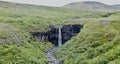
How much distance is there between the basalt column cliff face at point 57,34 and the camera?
350ft

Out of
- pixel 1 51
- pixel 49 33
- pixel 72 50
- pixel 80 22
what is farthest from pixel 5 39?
pixel 80 22

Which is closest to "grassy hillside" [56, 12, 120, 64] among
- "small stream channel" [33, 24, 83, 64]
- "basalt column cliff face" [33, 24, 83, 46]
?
"basalt column cliff face" [33, 24, 83, 46]

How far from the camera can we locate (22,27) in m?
103

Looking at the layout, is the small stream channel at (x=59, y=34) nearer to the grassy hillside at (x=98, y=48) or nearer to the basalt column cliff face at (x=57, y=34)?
the basalt column cliff face at (x=57, y=34)

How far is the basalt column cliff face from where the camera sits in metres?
107

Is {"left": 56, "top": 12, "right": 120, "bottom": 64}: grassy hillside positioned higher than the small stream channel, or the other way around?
{"left": 56, "top": 12, "right": 120, "bottom": 64}: grassy hillside

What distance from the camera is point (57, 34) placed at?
4481 inches

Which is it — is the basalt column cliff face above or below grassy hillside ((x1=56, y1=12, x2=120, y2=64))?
below

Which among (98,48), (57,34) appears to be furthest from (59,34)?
(98,48)

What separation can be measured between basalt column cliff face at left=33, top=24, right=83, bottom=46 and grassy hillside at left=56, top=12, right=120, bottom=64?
16.4 meters

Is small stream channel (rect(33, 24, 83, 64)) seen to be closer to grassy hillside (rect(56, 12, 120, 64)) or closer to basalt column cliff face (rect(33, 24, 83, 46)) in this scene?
basalt column cliff face (rect(33, 24, 83, 46))

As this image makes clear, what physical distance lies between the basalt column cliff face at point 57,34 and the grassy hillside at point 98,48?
16401 millimetres

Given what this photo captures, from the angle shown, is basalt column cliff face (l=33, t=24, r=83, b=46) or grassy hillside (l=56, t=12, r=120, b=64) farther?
basalt column cliff face (l=33, t=24, r=83, b=46)

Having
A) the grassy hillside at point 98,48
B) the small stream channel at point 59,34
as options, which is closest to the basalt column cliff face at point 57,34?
the small stream channel at point 59,34
